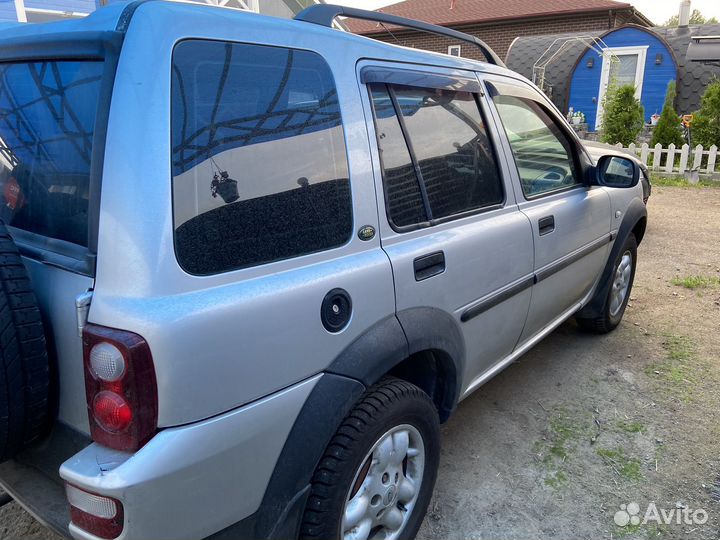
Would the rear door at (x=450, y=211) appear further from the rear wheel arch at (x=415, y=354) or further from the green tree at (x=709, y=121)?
the green tree at (x=709, y=121)

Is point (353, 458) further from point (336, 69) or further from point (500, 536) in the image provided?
point (336, 69)

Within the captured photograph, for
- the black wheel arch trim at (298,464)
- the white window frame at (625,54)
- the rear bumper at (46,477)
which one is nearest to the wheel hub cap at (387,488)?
the black wheel arch trim at (298,464)

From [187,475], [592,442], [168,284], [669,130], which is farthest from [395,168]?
[669,130]

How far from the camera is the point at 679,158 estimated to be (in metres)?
11.9

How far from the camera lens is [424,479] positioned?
2297 mm

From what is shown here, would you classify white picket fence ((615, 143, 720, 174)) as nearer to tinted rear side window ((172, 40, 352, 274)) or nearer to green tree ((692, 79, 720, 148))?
green tree ((692, 79, 720, 148))

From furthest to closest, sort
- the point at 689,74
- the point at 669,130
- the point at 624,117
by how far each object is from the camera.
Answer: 1. the point at 689,74
2. the point at 624,117
3. the point at 669,130

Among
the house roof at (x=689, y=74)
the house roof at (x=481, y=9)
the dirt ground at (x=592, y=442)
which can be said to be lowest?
the dirt ground at (x=592, y=442)

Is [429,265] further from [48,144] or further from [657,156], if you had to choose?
[657,156]

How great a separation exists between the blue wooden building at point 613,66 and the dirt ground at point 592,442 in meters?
13.1

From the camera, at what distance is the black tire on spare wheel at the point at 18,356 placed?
1474 mm

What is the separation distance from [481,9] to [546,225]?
22.8 m

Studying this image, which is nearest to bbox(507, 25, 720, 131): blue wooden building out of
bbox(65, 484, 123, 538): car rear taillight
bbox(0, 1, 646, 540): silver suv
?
bbox(0, 1, 646, 540): silver suv

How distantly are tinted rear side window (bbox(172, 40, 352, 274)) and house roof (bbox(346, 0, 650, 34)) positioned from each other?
18.9 metres
